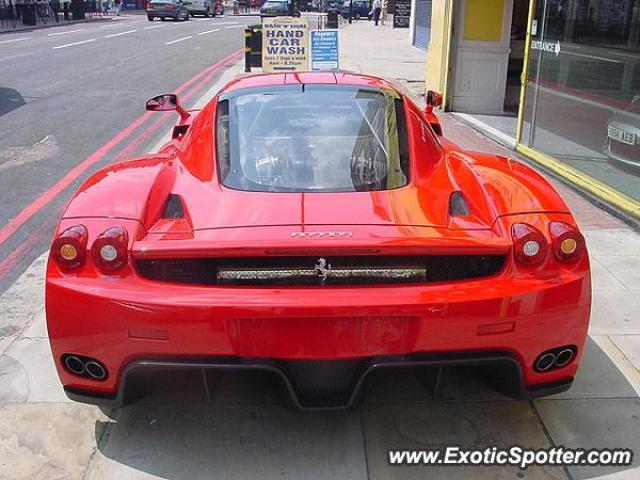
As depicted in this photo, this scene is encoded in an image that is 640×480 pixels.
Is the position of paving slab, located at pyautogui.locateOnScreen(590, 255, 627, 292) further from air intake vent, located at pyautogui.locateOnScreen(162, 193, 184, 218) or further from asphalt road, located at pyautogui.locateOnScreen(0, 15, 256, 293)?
asphalt road, located at pyautogui.locateOnScreen(0, 15, 256, 293)

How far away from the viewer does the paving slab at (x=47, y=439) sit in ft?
8.75

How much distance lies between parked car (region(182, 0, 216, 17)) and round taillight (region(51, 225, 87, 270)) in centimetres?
4665

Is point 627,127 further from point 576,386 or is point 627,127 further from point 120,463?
point 120,463

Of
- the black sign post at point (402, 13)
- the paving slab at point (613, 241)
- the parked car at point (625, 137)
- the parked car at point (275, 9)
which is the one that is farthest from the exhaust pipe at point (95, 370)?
the black sign post at point (402, 13)

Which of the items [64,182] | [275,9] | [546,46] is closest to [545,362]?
[64,182]

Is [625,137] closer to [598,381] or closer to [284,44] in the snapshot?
[598,381]

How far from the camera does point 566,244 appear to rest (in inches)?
105

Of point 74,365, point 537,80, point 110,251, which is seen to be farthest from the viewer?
point 537,80

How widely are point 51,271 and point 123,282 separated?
13.0 inches

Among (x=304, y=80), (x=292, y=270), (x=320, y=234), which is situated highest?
(x=304, y=80)

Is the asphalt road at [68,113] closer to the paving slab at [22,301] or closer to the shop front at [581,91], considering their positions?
the paving slab at [22,301]

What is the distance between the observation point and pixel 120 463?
2.71 meters

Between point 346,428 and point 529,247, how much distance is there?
1127 millimetres

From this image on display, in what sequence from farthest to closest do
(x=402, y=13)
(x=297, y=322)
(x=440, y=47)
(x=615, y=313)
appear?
(x=402, y=13) → (x=440, y=47) → (x=615, y=313) → (x=297, y=322)
